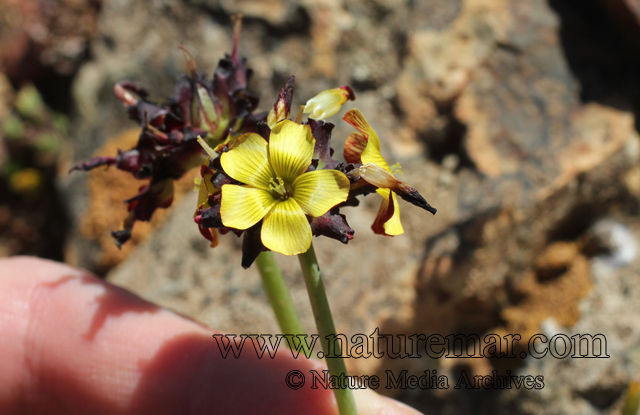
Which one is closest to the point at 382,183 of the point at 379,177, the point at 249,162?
the point at 379,177

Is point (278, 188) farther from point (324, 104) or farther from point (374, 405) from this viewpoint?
point (374, 405)

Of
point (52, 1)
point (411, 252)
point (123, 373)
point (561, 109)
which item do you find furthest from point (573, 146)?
point (52, 1)

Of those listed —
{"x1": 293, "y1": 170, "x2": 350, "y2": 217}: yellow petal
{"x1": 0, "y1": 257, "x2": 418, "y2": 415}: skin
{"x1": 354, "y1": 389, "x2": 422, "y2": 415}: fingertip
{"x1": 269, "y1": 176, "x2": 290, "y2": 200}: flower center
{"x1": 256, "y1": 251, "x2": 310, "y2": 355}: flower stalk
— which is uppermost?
{"x1": 293, "y1": 170, "x2": 350, "y2": 217}: yellow petal

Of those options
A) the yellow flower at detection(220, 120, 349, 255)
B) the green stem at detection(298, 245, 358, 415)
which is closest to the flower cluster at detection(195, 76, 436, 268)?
the yellow flower at detection(220, 120, 349, 255)

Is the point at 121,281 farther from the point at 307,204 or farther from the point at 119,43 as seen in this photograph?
the point at 307,204

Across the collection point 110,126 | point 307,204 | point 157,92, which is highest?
point 307,204

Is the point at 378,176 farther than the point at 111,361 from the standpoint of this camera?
No

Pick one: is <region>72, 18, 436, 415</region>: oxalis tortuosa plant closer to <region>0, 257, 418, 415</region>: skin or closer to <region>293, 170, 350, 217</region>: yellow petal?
<region>293, 170, 350, 217</region>: yellow petal
